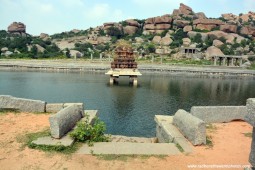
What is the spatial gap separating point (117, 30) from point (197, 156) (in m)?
135

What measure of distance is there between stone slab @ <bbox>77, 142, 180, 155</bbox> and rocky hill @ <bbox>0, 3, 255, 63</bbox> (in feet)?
291

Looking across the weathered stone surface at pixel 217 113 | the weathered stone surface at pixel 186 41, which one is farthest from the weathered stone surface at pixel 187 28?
the weathered stone surface at pixel 217 113

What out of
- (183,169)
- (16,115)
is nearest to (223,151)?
(183,169)

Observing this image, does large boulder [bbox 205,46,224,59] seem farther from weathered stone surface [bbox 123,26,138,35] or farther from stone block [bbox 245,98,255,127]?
stone block [bbox 245,98,255,127]

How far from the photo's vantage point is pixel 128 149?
989cm

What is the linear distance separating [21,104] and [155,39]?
120 metres

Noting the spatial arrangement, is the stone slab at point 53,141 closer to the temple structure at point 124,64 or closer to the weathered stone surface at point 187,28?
the temple structure at point 124,64

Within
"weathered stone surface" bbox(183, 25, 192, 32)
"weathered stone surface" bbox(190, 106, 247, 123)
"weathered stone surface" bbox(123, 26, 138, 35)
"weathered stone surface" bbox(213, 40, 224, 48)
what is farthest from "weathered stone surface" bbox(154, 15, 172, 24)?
"weathered stone surface" bbox(190, 106, 247, 123)

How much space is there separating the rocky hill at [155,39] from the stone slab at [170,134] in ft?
282

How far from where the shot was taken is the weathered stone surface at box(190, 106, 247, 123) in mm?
13938

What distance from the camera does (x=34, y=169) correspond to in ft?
26.8

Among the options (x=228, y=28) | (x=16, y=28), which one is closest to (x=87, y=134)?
(x=228, y=28)

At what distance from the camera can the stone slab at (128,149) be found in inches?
378

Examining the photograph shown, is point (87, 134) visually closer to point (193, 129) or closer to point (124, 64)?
point (193, 129)
